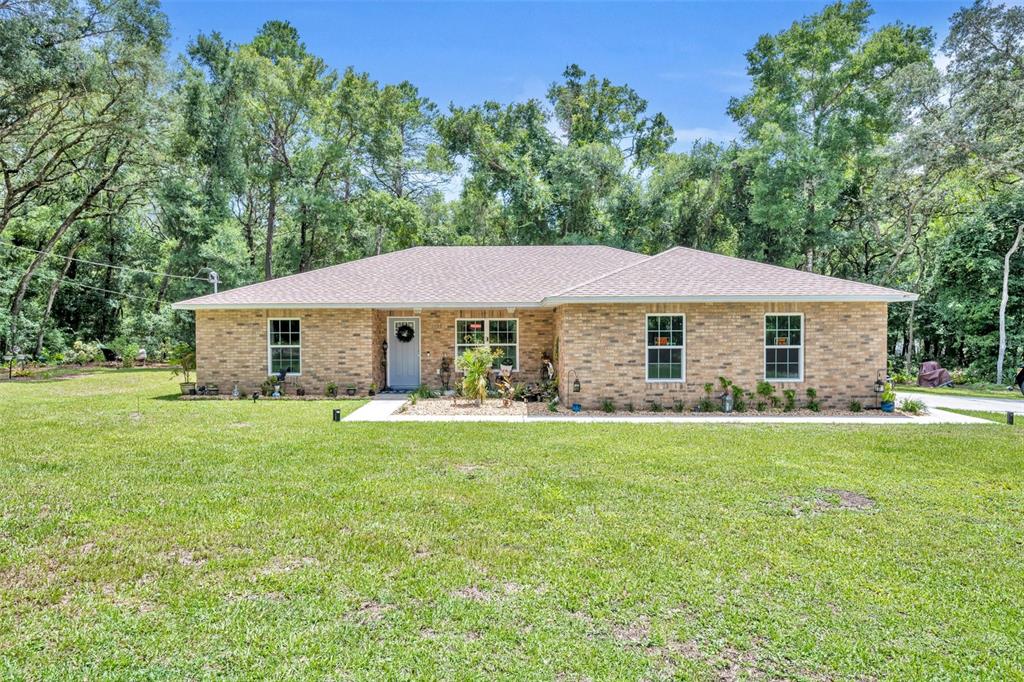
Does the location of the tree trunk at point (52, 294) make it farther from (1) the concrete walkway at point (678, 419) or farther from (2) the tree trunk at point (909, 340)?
(2) the tree trunk at point (909, 340)

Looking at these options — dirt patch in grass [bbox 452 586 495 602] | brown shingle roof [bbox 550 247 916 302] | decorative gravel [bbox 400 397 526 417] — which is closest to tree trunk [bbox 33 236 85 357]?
decorative gravel [bbox 400 397 526 417]

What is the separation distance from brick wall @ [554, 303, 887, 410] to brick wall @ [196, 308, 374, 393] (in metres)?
6.07

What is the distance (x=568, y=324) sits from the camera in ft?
40.9

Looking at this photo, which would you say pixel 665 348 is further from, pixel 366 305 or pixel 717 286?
pixel 366 305

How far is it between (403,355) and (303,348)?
2809mm

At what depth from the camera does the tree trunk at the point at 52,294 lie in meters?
25.5

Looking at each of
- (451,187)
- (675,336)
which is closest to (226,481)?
(675,336)

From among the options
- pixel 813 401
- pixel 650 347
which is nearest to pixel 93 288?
pixel 650 347

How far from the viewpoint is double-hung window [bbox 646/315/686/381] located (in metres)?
12.5

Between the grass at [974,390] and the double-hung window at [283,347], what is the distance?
744 inches

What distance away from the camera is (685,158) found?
2714 cm

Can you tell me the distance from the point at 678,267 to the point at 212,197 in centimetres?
2448

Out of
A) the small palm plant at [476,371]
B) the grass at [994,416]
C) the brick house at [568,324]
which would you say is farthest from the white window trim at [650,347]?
the grass at [994,416]

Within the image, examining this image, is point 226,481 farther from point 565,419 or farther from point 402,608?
point 565,419
